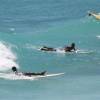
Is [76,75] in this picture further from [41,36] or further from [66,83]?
[41,36]

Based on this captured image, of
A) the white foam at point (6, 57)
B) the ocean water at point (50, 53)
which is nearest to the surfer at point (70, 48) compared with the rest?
the ocean water at point (50, 53)

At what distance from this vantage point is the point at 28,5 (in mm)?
115500

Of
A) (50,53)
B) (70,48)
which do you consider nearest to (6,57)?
(50,53)

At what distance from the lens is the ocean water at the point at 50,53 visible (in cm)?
5352

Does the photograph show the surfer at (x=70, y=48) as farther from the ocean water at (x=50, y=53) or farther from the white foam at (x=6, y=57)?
the white foam at (x=6, y=57)

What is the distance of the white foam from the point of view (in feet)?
201

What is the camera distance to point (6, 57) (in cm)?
6569

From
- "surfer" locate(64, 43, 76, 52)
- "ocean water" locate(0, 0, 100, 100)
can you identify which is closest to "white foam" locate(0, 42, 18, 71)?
"ocean water" locate(0, 0, 100, 100)

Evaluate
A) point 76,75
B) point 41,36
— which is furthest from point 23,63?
point 41,36

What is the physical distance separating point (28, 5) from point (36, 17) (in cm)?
1704

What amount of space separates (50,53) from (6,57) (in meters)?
4.83

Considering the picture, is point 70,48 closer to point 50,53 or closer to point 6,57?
point 50,53

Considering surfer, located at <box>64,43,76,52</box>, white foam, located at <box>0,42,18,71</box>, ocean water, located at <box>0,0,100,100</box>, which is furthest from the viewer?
surfer, located at <box>64,43,76,52</box>

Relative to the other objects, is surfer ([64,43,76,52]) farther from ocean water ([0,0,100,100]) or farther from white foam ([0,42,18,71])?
white foam ([0,42,18,71])
